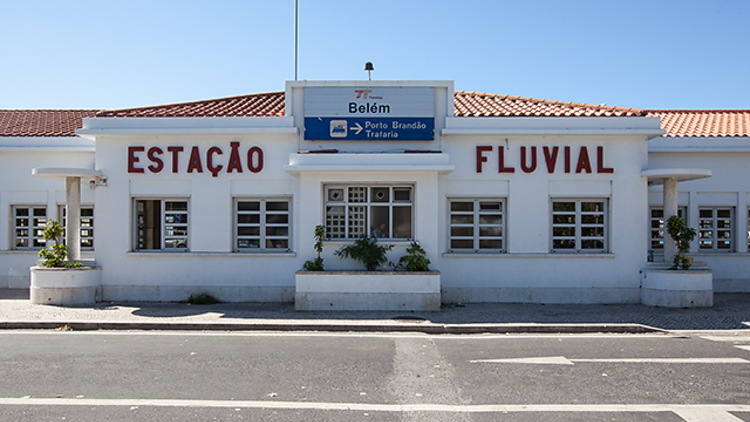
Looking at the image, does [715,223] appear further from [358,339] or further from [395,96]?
[358,339]

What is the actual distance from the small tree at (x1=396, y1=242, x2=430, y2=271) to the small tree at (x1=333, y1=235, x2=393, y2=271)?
0.47 m

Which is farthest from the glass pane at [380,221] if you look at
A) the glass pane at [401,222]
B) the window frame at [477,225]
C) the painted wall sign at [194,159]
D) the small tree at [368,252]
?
the painted wall sign at [194,159]

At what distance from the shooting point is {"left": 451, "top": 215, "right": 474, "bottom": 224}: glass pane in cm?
1252

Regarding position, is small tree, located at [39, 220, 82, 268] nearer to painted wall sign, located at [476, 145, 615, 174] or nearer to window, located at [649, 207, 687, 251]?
painted wall sign, located at [476, 145, 615, 174]

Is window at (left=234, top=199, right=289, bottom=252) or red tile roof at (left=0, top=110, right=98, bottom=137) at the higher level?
red tile roof at (left=0, top=110, right=98, bottom=137)

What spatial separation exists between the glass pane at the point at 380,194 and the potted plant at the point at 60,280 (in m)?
6.99

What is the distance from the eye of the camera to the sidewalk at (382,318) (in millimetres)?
9406

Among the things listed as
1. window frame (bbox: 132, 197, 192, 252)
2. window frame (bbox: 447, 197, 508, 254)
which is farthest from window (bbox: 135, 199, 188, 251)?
window frame (bbox: 447, 197, 508, 254)

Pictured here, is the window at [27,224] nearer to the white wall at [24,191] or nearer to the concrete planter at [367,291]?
the white wall at [24,191]

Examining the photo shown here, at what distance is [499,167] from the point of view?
12.3 m

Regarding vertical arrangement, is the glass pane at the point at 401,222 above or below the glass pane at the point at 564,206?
below

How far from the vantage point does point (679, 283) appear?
11445 mm

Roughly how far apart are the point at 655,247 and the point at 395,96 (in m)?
8.80

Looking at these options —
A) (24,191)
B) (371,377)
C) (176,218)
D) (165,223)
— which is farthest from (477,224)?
(24,191)
